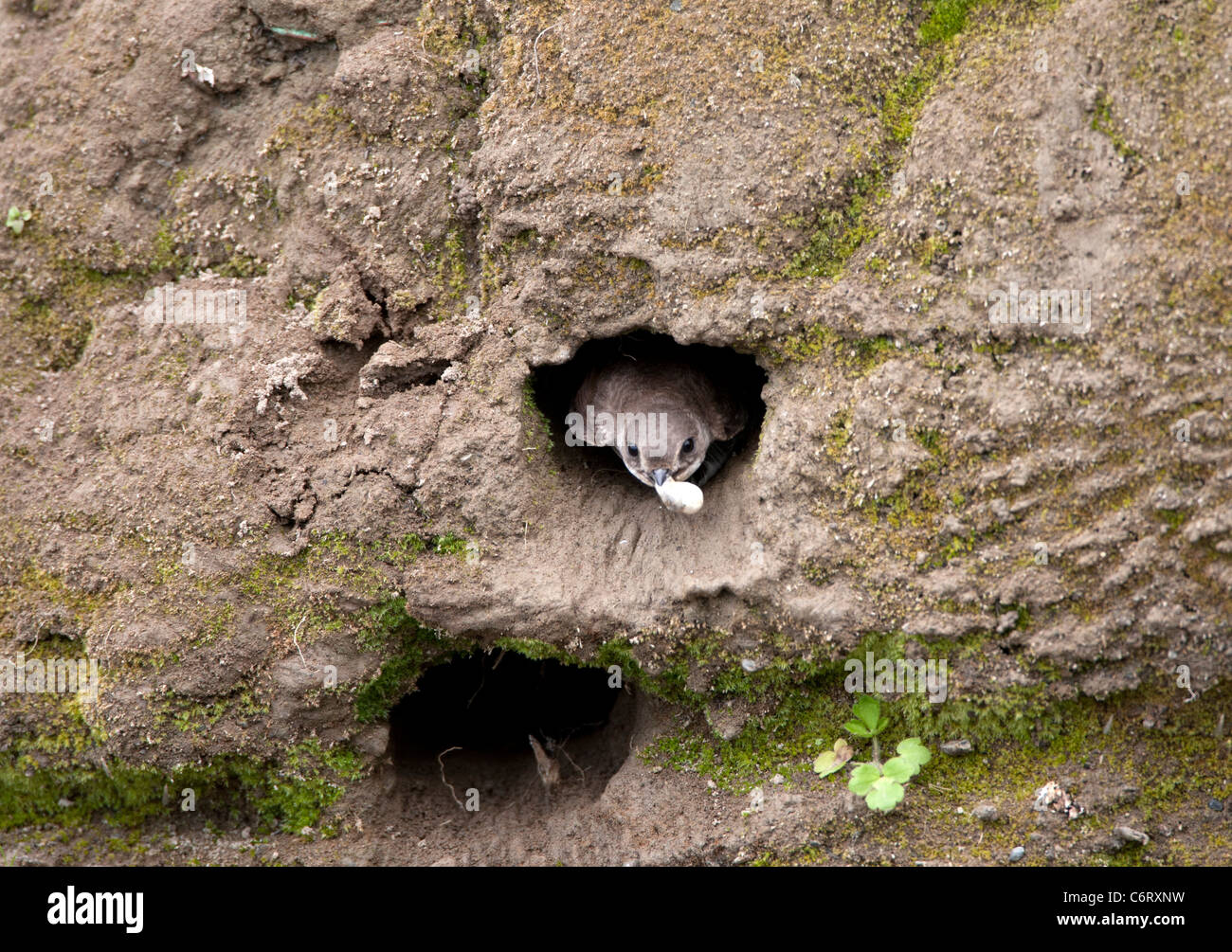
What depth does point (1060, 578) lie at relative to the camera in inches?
147

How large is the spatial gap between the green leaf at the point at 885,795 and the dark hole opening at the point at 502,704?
162 centimetres

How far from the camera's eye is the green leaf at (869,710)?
159 inches

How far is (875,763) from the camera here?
400 cm

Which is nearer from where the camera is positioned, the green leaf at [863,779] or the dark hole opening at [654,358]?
the green leaf at [863,779]

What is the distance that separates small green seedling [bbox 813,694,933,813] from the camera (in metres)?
3.86

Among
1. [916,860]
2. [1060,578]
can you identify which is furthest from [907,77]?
[916,860]

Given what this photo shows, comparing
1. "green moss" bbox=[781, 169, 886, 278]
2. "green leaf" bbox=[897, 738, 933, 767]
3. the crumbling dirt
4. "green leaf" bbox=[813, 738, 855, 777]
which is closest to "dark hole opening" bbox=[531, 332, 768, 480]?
the crumbling dirt

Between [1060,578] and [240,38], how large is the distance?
4.30m

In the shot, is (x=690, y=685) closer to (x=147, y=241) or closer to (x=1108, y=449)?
(x=1108, y=449)

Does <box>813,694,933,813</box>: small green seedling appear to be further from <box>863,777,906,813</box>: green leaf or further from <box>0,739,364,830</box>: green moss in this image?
<box>0,739,364,830</box>: green moss

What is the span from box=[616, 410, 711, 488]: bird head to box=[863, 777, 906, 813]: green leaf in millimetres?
1521

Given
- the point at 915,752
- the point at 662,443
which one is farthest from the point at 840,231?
the point at 915,752

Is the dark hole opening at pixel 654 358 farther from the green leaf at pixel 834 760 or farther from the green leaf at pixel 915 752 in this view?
the green leaf at pixel 915 752

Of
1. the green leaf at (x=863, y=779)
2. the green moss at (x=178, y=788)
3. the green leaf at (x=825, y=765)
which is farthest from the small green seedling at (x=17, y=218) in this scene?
the green leaf at (x=863, y=779)
